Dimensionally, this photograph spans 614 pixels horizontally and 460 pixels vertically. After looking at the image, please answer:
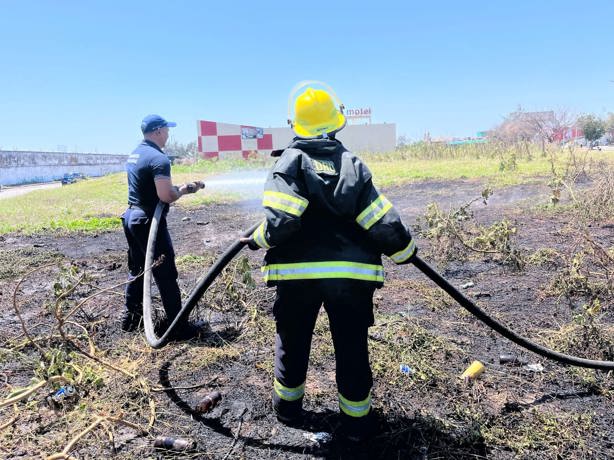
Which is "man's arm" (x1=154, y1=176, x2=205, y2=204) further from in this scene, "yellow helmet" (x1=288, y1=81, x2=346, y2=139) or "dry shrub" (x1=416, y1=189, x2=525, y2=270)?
"dry shrub" (x1=416, y1=189, x2=525, y2=270)

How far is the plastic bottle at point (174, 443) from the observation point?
7.48ft

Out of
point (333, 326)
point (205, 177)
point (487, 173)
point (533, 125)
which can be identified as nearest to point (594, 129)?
point (533, 125)

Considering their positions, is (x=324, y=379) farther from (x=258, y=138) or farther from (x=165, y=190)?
(x=258, y=138)

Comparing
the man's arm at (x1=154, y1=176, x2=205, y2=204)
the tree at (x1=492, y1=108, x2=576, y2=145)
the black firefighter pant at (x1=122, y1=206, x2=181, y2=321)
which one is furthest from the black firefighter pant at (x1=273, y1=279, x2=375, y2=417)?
the tree at (x1=492, y1=108, x2=576, y2=145)

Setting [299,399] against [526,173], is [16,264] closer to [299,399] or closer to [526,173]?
[299,399]

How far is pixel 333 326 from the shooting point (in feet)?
7.55

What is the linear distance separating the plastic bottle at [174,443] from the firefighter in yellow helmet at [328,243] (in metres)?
0.62

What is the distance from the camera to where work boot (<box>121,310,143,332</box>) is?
3.79 m

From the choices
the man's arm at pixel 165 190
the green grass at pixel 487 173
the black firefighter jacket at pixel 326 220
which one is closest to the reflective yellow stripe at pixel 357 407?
the black firefighter jacket at pixel 326 220

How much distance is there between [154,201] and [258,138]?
2885 cm

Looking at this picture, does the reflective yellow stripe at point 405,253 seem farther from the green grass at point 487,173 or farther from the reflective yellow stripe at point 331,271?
the green grass at point 487,173

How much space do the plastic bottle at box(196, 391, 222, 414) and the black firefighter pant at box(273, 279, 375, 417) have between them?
51cm

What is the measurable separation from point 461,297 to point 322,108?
4.40 ft

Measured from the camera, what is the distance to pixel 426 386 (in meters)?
2.80
